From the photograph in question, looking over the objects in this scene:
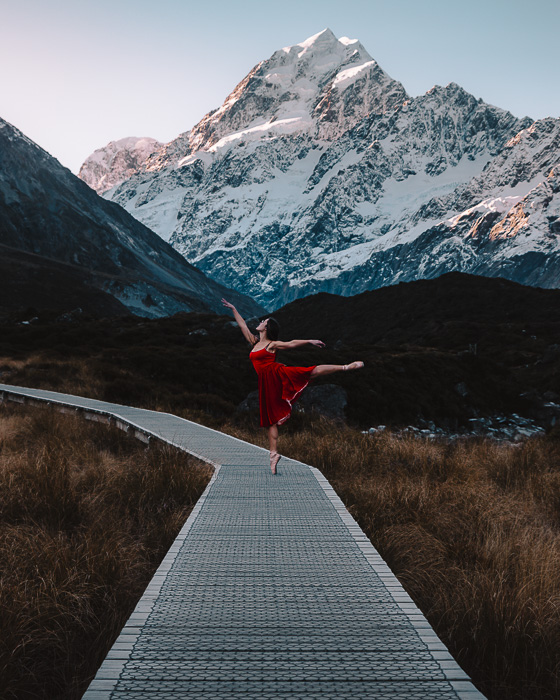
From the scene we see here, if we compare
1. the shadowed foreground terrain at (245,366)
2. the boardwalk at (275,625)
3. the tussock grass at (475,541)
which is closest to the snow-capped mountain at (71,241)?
the shadowed foreground terrain at (245,366)

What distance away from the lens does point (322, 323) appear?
66.9 meters

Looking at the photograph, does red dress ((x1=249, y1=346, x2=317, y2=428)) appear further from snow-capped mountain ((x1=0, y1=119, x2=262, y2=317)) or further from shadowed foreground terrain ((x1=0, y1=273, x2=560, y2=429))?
snow-capped mountain ((x1=0, y1=119, x2=262, y2=317))

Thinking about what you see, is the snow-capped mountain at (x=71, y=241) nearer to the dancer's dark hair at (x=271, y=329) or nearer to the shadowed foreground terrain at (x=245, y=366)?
the shadowed foreground terrain at (x=245, y=366)

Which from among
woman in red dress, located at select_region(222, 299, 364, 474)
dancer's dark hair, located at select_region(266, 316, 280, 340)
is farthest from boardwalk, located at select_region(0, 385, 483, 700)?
dancer's dark hair, located at select_region(266, 316, 280, 340)

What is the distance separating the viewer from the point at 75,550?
12.8 ft

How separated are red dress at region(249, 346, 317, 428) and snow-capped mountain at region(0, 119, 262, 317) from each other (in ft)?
230

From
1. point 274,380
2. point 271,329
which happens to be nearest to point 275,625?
point 274,380

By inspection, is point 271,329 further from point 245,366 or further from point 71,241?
point 71,241

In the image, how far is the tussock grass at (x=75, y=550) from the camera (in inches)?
115

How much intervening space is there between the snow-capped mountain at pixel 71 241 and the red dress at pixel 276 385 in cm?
6995

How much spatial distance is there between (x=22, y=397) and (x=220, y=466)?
918 cm

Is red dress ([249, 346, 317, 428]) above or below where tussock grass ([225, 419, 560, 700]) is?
above

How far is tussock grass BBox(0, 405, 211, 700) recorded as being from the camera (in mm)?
2924

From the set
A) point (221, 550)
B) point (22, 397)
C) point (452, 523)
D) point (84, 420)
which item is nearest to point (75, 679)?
point (221, 550)
